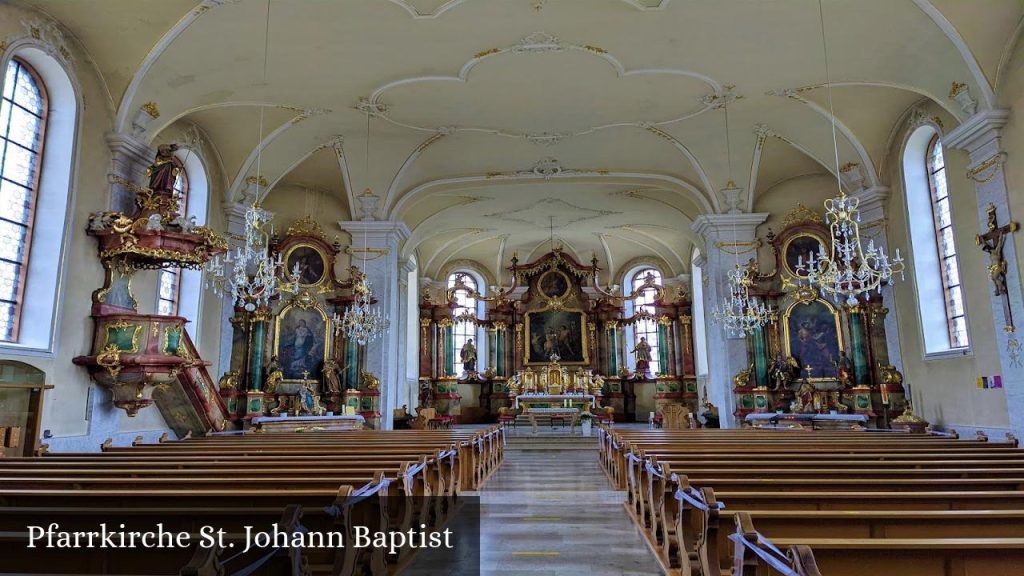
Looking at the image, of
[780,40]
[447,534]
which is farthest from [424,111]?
[447,534]

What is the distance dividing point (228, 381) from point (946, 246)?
15.0 m

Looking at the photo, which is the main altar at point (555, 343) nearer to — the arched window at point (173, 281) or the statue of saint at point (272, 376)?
the statue of saint at point (272, 376)

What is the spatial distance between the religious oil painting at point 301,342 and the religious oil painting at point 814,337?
11.4m

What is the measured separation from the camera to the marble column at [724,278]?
15.5 meters

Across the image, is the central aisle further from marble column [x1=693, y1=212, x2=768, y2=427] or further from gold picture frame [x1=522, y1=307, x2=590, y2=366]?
gold picture frame [x1=522, y1=307, x2=590, y2=366]

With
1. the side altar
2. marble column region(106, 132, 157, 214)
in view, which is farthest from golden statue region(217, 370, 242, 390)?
the side altar

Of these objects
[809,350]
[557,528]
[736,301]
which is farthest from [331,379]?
[809,350]

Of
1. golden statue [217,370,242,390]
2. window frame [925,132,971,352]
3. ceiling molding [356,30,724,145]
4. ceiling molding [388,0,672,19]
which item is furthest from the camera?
golden statue [217,370,242,390]

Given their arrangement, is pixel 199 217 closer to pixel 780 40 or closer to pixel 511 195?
pixel 511 195

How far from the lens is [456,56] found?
36.7 feet

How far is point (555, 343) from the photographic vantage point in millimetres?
24234

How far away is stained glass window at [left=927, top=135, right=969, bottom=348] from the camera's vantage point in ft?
38.9

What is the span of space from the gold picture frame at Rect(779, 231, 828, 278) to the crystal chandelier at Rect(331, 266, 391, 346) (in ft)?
32.5

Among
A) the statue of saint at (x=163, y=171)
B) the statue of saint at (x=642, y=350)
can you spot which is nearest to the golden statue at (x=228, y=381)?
the statue of saint at (x=163, y=171)
